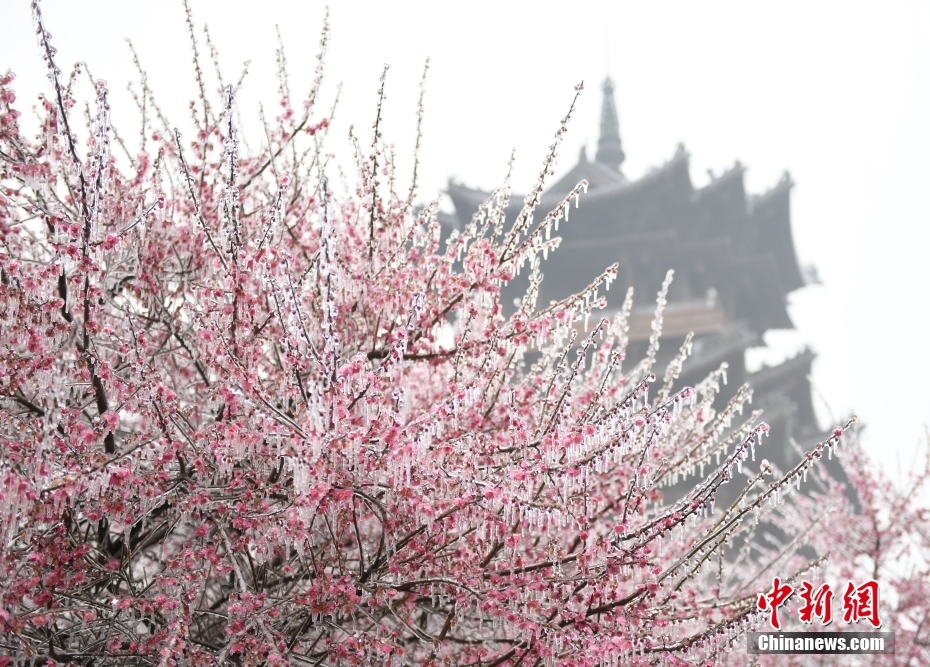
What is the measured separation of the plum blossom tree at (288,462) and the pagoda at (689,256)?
50.4 feet

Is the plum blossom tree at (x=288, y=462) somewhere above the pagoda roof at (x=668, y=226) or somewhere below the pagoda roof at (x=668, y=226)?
below

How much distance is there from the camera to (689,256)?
2225cm

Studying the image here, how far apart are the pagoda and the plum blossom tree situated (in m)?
15.4

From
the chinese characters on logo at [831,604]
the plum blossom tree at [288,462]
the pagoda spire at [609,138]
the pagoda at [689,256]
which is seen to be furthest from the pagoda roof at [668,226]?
the plum blossom tree at [288,462]

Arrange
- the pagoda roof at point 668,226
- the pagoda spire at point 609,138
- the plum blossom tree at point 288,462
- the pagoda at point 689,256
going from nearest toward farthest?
the plum blossom tree at point 288,462 → the pagoda at point 689,256 → the pagoda roof at point 668,226 → the pagoda spire at point 609,138

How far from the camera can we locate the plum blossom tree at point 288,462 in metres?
3.83

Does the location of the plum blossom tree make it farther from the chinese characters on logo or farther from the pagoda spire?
the pagoda spire

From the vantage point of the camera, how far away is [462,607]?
4230mm

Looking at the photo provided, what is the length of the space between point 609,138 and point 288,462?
94.4ft

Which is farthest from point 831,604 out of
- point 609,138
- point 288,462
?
point 609,138

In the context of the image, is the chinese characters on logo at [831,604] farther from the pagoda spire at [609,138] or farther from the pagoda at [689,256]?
the pagoda spire at [609,138]

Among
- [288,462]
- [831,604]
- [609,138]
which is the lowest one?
[831,604]

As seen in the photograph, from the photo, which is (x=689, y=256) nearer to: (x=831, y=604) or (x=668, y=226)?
(x=668, y=226)

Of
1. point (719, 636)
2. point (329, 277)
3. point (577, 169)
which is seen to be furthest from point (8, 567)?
point (577, 169)
